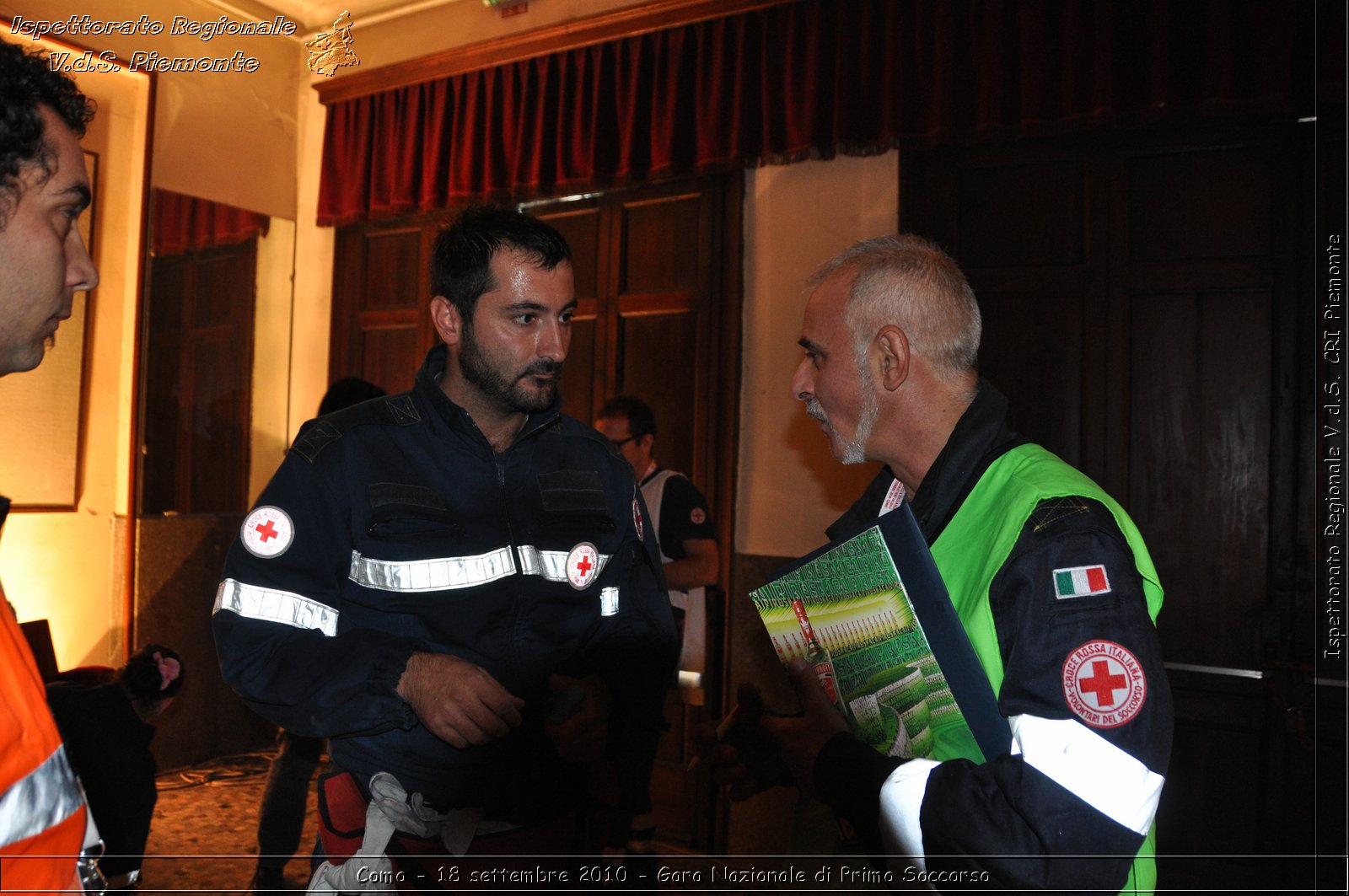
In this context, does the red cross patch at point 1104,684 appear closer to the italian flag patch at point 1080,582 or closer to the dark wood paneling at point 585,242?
the italian flag patch at point 1080,582

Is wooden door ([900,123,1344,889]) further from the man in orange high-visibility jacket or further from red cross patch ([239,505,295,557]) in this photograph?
the man in orange high-visibility jacket

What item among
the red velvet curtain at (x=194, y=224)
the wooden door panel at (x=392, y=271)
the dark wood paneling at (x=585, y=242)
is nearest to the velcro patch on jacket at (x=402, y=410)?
the dark wood paneling at (x=585, y=242)

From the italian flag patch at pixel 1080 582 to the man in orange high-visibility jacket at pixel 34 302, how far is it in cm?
117

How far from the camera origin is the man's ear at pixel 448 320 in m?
1.96

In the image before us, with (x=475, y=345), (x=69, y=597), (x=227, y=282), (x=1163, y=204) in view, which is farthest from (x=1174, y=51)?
(x=69, y=597)

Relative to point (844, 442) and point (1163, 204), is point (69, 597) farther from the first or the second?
point (1163, 204)

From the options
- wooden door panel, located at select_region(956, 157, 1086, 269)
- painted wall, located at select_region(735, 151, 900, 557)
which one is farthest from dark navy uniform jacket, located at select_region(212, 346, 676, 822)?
wooden door panel, located at select_region(956, 157, 1086, 269)

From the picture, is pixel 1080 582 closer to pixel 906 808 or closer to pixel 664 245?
pixel 906 808

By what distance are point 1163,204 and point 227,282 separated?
4.95 metres

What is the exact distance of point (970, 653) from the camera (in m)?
1.25

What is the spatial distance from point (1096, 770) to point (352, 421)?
1.44 m

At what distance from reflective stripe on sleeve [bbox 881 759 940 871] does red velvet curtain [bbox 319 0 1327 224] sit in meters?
2.91

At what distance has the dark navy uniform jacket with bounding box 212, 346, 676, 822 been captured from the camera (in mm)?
1577

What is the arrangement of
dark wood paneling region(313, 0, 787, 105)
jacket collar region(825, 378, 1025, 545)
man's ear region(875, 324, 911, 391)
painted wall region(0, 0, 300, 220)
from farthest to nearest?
painted wall region(0, 0, 300, 220) < dark wood paneling region(313, 0, 787, 105) < man's ear region(875, 324, 911, 391) < jacket collar region(825, 378, 1025, 545)
